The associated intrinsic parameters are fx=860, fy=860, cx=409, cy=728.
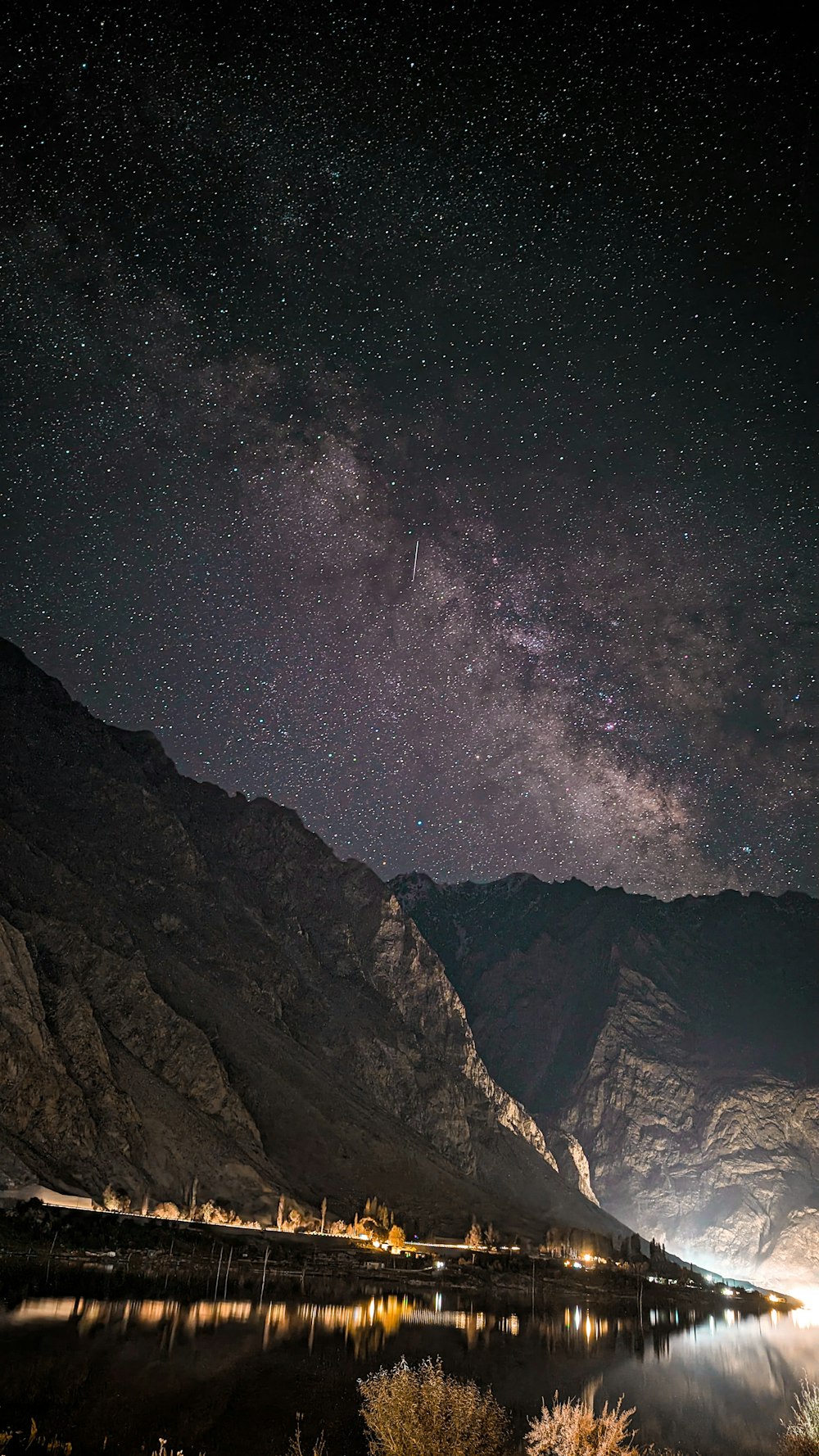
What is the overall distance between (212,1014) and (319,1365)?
84.1 metres

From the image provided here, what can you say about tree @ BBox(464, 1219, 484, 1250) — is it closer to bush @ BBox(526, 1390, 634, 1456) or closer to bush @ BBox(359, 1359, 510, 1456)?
bush @ BBox(526, 1390, 634, 1456)

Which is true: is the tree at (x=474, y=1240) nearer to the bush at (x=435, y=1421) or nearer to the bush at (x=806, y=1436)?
the bush at (x=806, y=1436)

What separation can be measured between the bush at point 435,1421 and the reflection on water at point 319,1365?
5489 millimetres

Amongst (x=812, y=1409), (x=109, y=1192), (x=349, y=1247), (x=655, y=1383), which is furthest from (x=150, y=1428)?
(x=349, y=1247)

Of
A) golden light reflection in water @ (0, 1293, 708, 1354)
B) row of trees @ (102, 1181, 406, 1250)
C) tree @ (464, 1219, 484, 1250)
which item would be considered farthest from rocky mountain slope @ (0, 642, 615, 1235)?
golden light reflection in water @ (0, 1293, 708, 1354)

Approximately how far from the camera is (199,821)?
526ft

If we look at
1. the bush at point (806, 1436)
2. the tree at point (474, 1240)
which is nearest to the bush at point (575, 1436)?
the bush at point (806, 1436)

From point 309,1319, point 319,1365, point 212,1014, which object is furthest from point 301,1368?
point 212,1014

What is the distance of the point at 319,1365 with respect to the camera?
2912 cm

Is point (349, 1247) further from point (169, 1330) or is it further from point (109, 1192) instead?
point (169, 1330)

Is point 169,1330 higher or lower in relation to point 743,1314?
higher

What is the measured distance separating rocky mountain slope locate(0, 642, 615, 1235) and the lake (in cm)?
2744

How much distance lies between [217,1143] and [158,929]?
34.2 m

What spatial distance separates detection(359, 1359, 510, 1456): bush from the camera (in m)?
14.1
